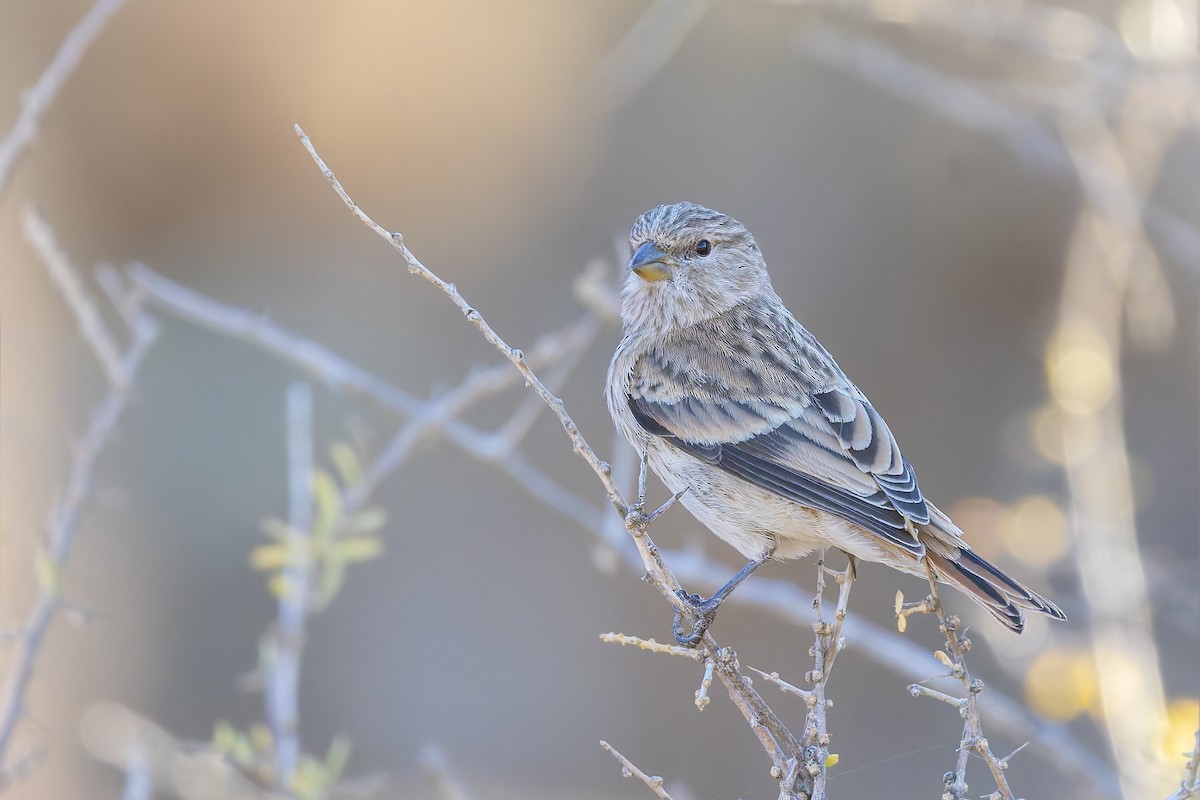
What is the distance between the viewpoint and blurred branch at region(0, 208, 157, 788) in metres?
3.30

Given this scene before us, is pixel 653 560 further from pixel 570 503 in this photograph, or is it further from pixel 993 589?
pixel 570 503

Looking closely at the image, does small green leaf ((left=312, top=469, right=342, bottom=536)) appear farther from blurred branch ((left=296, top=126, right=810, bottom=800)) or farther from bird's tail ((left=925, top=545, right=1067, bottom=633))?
bird's tail ((left=925, top=545, right=1067, bottom=633))

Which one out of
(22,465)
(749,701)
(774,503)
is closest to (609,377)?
(774,503)

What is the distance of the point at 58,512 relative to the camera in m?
3.81

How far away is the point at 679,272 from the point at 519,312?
10.8 ft

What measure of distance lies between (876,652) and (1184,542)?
4.52m

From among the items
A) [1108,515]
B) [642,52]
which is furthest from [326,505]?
[642,52]

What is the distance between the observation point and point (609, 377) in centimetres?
444

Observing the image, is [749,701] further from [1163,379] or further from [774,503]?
[1163,379]

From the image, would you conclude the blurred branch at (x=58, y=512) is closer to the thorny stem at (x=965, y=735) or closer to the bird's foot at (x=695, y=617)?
the bird's foot at (x=695, y=617)

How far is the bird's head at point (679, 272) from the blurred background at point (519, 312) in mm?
2370

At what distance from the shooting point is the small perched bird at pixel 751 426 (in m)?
3.58

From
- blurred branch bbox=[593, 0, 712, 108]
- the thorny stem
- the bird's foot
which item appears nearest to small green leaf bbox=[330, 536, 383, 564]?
the bird's foot

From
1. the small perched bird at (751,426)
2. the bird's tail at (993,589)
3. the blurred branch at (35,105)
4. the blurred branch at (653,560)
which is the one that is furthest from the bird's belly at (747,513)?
the blurred branch at (35,105)
